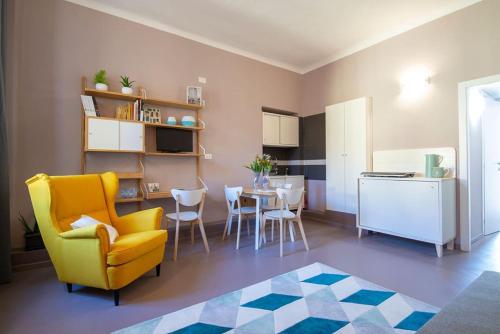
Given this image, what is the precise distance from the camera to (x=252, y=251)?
10.6 feet

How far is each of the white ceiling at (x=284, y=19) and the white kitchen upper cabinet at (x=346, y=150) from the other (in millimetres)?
1052

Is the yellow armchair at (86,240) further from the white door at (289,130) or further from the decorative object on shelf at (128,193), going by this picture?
the white door at (289,130)

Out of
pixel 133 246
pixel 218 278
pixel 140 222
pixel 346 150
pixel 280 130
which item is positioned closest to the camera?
pixel 133 246

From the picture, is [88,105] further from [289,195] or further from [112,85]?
[289,195]

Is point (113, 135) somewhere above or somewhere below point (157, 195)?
above

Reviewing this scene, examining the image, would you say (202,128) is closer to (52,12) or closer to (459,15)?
(52,12)

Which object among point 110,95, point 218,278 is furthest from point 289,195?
point 110,95

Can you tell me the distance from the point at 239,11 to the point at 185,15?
76cm

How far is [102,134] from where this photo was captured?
10.2 ft

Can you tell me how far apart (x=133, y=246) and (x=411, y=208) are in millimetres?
3217

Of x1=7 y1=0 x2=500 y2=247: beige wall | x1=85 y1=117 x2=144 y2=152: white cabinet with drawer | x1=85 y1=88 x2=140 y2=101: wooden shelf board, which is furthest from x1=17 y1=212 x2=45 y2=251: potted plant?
x1=85 y1=88 x2=140 y2=101: wooden shelf board

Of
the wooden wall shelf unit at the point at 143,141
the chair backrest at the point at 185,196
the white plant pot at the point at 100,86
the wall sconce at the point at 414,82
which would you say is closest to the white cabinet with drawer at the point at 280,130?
the wooden wall shelf unit at the point at 143,141

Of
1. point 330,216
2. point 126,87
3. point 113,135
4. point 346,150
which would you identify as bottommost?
point 330,216

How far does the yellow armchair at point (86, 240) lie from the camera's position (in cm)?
196
